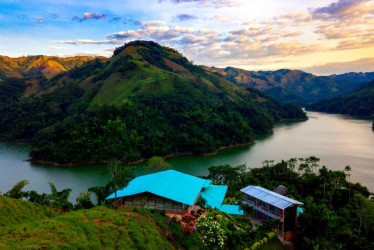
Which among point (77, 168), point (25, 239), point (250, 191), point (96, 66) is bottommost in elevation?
point (77, 168)

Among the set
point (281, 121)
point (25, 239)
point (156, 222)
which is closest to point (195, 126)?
point (156, 222)

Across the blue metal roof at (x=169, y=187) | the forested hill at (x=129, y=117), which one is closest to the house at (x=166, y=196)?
the blue metal roof at (x=169, y=187)

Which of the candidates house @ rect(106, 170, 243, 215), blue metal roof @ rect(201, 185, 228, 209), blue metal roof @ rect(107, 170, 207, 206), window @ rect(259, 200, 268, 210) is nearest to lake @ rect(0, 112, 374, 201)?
blue metal roof @ rect(107, 170, 207, 206)

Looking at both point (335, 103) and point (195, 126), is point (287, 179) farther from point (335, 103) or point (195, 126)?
point (335, 103)

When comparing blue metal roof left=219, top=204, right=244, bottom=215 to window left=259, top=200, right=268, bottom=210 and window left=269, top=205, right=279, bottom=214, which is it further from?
window left=269, top=205, right=279, bottom=214

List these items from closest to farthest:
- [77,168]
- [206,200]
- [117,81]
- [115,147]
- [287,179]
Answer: [206,200] < [287,179] < [77,168] < [115,147] < [117,81]

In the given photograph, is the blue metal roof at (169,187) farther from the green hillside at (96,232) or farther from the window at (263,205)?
the window at (263,205)
